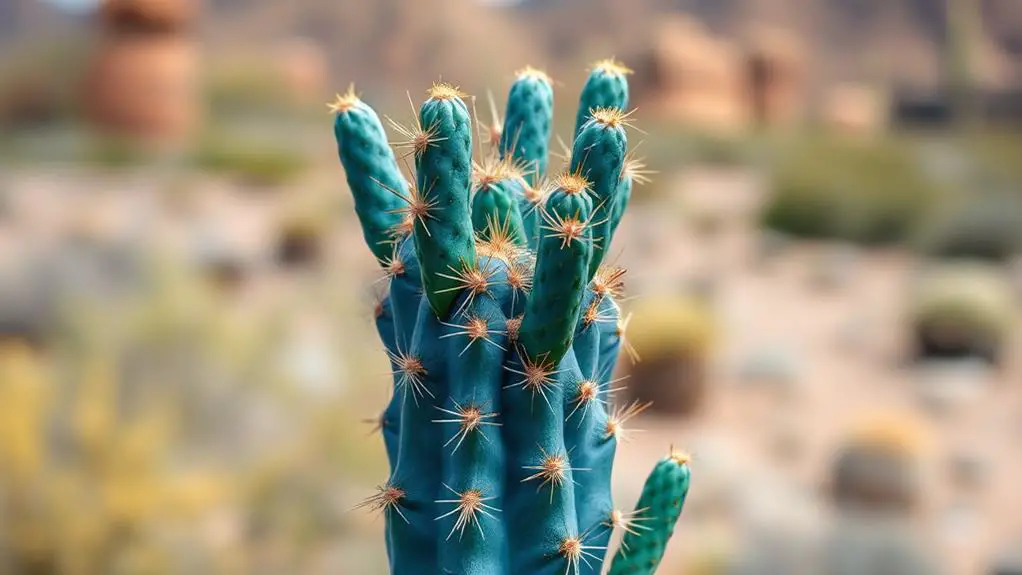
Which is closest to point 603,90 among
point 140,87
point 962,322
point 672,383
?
point 672,383

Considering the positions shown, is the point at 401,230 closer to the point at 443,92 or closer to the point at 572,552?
the point at 443,92

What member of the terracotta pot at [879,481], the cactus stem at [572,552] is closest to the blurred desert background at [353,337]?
the terracotta pot at [879,481]

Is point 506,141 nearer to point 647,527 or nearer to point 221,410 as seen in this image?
point 647,527

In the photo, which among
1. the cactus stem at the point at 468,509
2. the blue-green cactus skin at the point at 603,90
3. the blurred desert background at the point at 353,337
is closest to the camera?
the cactus stem at the point at 468,509

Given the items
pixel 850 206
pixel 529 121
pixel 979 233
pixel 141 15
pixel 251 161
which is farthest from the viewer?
pixel 141 15

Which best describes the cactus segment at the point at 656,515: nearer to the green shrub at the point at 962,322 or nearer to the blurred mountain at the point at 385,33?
the green shrub at the point at 962,322

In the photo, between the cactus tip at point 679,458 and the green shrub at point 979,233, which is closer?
the cactus tip at point 679,458

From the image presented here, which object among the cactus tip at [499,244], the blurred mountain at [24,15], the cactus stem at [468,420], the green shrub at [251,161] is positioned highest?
the blurred mountain at [24,15]
